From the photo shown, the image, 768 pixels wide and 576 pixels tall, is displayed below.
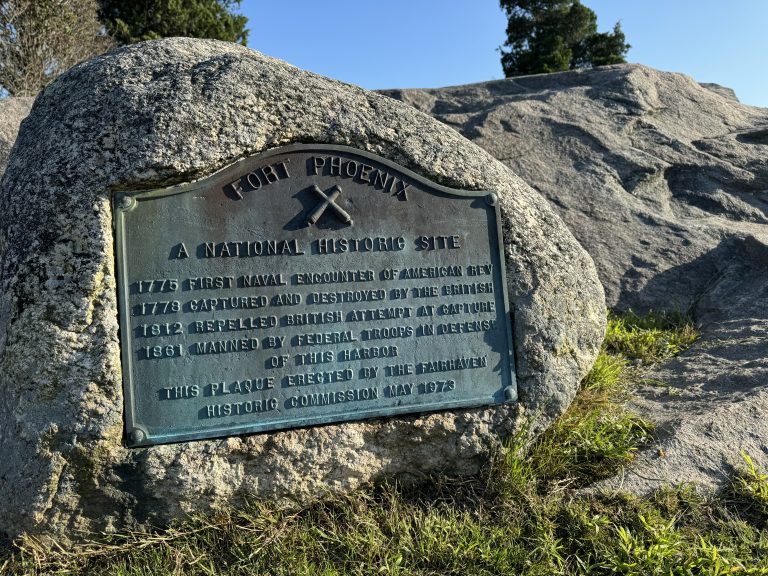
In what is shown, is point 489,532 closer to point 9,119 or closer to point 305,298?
point 305,298

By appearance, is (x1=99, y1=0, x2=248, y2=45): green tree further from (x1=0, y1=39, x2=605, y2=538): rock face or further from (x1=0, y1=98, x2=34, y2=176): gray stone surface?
(x1=0, y1=39, x2=605, y2=538): rock face

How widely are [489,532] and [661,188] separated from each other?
4137 mm

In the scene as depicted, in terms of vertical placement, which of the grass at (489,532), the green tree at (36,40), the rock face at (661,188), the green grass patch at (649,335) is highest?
the green tree at (36,40)

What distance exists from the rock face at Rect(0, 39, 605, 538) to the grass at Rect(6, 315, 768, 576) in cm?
9

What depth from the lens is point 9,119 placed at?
4965mm

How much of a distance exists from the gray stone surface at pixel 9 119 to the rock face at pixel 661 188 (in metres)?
3.38

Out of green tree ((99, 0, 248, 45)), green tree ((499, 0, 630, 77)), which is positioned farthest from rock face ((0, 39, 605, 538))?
green tree ((499, 0, 630, 77))

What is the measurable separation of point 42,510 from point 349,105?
217 centimetres

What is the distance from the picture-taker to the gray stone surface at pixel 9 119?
4812mm

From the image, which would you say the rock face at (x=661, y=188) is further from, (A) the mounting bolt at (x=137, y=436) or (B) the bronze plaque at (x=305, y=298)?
(A) the mounting bolt at (x=137, y=436)

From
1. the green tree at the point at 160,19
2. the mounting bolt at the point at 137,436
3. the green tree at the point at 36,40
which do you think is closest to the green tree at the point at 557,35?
the green tree at the point at 160,19

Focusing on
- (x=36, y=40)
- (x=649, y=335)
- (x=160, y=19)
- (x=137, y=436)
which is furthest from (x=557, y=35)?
(x=137, y=436)

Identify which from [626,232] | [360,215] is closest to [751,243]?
[626,232]

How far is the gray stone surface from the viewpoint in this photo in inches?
189
